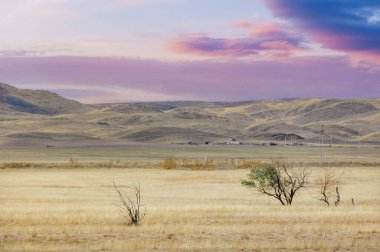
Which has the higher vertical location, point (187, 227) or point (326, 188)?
point (326, 188)

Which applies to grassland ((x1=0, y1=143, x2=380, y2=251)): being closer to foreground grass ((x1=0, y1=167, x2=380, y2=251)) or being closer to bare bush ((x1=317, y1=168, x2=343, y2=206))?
foreground grass ((x1=0, y1=167, x2=380, y2=251))

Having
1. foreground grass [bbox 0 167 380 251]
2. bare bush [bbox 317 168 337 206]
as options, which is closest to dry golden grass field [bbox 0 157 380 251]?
foreground grass [bbox 0 167 380 251]

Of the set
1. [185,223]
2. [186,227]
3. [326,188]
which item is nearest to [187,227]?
[186,227]

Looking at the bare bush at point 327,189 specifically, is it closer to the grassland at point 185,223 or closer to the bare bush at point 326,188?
the bare bush at point 326,188

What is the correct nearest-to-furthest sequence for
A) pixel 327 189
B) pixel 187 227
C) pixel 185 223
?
pixel 187 227
pixel 185 223
pixel 327 189

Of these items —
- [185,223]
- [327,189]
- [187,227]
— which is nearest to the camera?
[187,227]

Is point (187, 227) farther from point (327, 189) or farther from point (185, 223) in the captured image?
point (327, 189)

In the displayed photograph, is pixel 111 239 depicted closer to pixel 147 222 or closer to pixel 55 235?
pixel 55 235

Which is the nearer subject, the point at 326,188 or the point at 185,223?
the point at 185,223

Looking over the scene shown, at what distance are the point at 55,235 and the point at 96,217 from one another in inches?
283

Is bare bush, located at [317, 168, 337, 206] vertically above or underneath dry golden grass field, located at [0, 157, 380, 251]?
above

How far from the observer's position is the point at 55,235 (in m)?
27.3

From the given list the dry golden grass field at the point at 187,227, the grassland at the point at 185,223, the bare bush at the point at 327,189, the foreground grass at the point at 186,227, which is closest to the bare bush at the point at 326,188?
the bare bush at the point at 327,189

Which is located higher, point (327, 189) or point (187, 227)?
point (327, 189)
